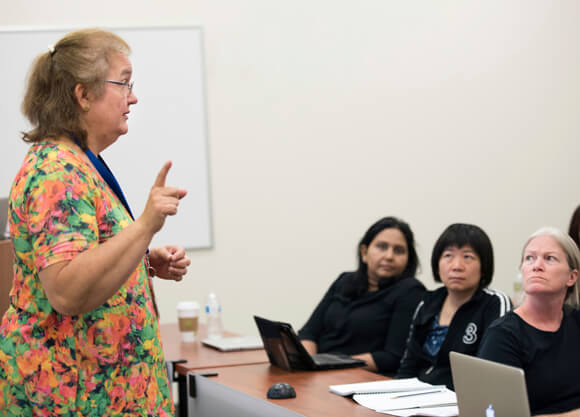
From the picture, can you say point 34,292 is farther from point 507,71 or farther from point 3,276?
point 507,71

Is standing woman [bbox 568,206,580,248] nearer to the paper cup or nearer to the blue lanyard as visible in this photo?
the paper cup

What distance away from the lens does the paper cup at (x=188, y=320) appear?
3467 mm

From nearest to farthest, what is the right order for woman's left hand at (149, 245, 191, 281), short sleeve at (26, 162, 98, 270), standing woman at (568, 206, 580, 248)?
short sleeve at (26, 162, 98, 270), woman's left hand at (149, 245, 191, 281), standing woman at (568, 206, 580, 248)

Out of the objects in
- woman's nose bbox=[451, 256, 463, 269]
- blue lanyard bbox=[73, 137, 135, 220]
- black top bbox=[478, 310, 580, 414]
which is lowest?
black top bbox=[478, 310, 580, 414]

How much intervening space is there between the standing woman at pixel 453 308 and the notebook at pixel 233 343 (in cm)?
65

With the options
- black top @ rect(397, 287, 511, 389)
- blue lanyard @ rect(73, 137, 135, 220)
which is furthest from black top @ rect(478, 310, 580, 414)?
blue lanyard @ rect(73, 137, 135, 220)

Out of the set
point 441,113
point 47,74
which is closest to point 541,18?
point 441,113

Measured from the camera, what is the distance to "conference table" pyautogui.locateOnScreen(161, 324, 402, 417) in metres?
2.17

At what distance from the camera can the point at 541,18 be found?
213 inches

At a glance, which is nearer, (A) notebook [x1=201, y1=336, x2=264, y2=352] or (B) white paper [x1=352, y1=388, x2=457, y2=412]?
(B) white paper [x1=352, y1=388, x2=457, y2=412]

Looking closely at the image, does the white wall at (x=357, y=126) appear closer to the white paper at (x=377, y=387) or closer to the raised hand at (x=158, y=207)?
the white paper at (x=377, y=387)

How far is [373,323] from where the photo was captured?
10.9ft

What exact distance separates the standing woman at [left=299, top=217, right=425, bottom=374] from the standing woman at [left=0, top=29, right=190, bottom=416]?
6.06 feet

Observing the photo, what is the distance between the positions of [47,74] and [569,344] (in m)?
1.57
